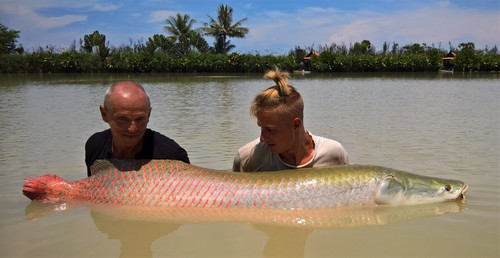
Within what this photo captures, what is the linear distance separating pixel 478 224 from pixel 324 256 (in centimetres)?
127

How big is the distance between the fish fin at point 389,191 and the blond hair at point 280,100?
82 cm

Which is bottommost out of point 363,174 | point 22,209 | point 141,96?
point 22,209

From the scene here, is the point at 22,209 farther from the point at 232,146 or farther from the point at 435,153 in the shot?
the point at 435,153

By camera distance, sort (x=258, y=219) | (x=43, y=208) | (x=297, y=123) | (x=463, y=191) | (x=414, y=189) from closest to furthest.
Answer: (x=297, y=123) → (x=258, y=219) → (x=414, y=189) → (x=463, y=191) → (x=43, y=208)

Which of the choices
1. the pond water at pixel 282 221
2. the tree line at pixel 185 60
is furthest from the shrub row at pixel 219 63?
the pond water at pixel 282 221

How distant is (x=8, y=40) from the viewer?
159 ft

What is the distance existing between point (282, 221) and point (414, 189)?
1.00 meters

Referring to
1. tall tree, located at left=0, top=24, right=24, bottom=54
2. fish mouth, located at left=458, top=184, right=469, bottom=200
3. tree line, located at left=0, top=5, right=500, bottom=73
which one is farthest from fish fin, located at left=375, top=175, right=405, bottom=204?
tall tree, located at left=0, top=24, right=24, bottom=54

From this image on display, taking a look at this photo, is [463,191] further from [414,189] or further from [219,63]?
[219,63]

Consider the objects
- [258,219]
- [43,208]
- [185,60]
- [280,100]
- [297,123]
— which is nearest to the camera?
[280,100]

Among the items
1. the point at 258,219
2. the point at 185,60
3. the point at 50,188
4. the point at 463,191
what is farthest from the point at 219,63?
the point at 258,219

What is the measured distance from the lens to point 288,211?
3420mm

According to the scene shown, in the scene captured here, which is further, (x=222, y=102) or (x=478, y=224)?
(x=222, y=102)

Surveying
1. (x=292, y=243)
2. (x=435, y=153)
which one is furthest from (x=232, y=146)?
(x=292, y=243)
